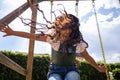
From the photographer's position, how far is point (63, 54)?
13.5ft

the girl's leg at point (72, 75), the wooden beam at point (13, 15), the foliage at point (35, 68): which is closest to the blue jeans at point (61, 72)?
the girl's leg at point (72, 75)

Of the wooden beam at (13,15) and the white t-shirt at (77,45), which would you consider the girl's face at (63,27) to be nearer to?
the white t-shirt at (77,45)

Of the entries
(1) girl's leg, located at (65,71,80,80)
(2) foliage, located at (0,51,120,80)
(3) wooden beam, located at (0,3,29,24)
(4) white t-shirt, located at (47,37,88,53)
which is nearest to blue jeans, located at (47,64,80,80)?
(1) girl's leg, located at (65,71,80,80)

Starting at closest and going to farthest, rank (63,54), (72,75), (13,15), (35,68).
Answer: (72,75), (63,54), (13,15), (35,68)

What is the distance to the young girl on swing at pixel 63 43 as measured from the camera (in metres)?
3.96

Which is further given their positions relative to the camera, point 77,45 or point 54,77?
point 77,45

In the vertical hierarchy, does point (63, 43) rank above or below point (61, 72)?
above

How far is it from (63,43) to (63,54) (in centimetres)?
16

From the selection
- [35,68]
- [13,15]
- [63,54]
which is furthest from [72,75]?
[35,68]

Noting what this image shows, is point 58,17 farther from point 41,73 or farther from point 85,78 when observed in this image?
point 85,78

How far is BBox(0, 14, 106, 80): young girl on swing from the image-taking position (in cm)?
396

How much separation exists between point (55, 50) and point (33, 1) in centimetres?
200

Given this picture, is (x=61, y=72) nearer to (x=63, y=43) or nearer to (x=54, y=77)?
(x=54, y=77)

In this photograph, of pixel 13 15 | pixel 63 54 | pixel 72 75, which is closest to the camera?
pixel 72 75
